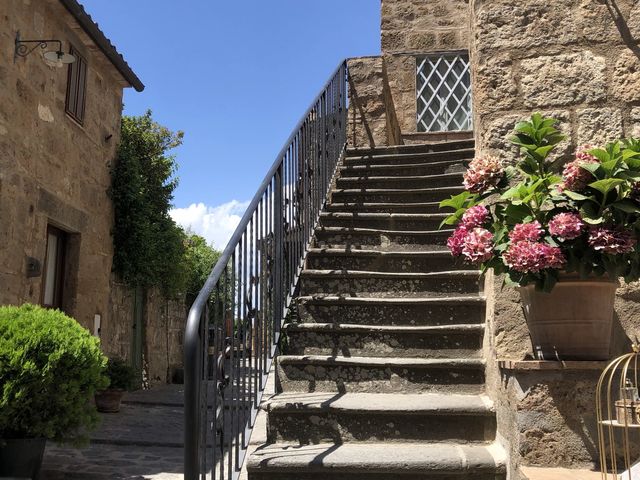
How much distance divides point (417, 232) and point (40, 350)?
251cm

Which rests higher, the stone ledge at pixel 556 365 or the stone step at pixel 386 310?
the stone step at pixel 386 310

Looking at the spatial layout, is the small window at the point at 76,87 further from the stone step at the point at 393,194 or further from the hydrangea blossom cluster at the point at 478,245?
the hydrangea blossom cluster at the point at 478,245

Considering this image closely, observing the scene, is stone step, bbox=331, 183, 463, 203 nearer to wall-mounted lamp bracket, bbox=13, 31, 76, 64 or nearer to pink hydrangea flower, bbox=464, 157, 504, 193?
pink hydrangea flower, bbox=464, 157, 504, 193

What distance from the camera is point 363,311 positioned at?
340cm

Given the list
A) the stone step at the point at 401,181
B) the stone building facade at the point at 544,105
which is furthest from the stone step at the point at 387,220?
the stone building facade at the point at 544,105

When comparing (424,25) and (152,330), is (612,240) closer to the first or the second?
(424,25)

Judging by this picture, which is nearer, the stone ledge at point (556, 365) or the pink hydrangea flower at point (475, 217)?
the stone ledge at point (556, 365)

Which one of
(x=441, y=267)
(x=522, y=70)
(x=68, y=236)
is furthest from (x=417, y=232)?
(x=68, y=236)

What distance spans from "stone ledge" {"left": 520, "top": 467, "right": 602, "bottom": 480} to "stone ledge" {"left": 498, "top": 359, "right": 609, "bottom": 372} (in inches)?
13.8

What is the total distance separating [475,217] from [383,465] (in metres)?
1.05

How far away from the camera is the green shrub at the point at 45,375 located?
3.72 meters

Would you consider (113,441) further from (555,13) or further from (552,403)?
(555,13)

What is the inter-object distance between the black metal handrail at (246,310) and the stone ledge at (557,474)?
1.08 metres

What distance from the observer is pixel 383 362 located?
2.99 m
